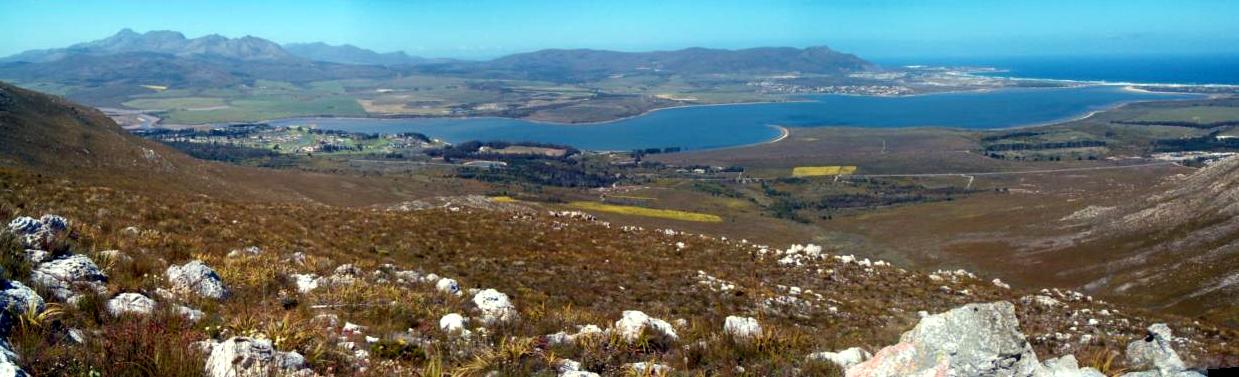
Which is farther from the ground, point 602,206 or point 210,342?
point 210,342

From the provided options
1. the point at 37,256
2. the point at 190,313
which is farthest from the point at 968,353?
the point at 37,256

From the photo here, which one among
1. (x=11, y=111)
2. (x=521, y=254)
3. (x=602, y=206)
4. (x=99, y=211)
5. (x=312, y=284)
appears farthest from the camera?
(x=602, y=206)

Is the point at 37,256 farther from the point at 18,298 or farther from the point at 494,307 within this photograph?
the point at 494,307

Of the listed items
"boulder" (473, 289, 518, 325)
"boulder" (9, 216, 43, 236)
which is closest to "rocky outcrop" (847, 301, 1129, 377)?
"boulder" (473, 289, 518, 325)

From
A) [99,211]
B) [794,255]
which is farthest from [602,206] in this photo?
[99,211]

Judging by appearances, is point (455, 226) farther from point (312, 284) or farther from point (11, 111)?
point (11, 111)

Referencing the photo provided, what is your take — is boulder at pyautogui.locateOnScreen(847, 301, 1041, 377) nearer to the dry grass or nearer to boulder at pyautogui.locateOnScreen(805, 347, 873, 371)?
boulder at pyautogui.locateOnScreen(805, 347, 873, 371)
